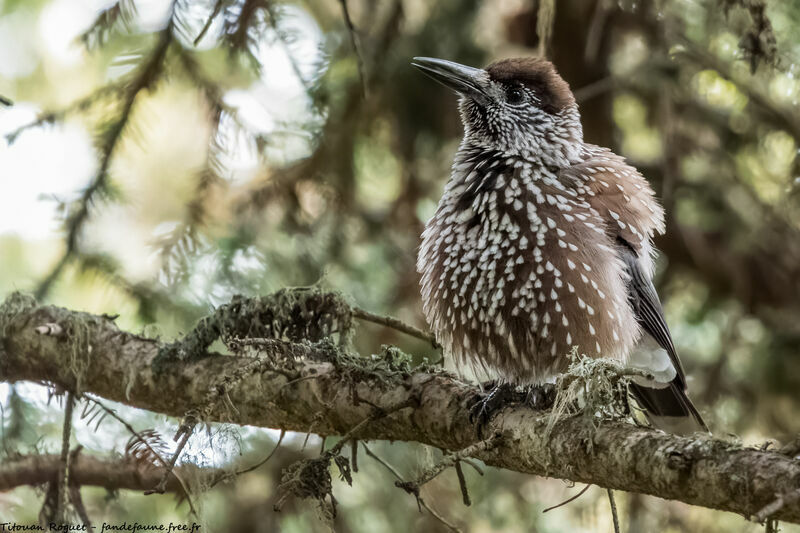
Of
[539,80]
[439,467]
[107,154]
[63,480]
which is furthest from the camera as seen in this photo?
[539,80]

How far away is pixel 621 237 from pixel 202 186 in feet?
6.80

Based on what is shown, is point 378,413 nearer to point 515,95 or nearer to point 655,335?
point 655,335

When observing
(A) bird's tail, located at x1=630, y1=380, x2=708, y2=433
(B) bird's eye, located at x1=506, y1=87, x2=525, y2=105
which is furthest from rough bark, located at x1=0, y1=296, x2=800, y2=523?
(B) bird's eye, located at x1=506, y1=87, x2=525, y2=105

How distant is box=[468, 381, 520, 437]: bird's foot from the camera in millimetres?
3316

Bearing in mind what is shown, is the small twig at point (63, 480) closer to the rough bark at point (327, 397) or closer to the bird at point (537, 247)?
the rough bark at point (327, 397)

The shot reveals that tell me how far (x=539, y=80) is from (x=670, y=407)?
173 cm

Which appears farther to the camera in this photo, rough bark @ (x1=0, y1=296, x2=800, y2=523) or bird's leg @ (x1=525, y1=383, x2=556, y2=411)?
bird's leg @ (x1=525, y1=383, x2=556, y2=411)

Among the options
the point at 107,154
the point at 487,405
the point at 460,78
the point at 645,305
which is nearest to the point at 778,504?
the point at 487,405

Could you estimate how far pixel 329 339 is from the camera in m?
3.53

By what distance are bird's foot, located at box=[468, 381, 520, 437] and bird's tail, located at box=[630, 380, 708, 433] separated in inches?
35.6

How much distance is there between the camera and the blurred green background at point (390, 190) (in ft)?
13.4

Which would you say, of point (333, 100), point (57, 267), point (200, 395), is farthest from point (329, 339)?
point (333, 100)

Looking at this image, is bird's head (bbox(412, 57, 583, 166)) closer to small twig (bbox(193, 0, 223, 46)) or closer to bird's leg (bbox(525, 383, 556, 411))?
small twig (bbox(193, 0, 223, 46))

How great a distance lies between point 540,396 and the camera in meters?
3.53
